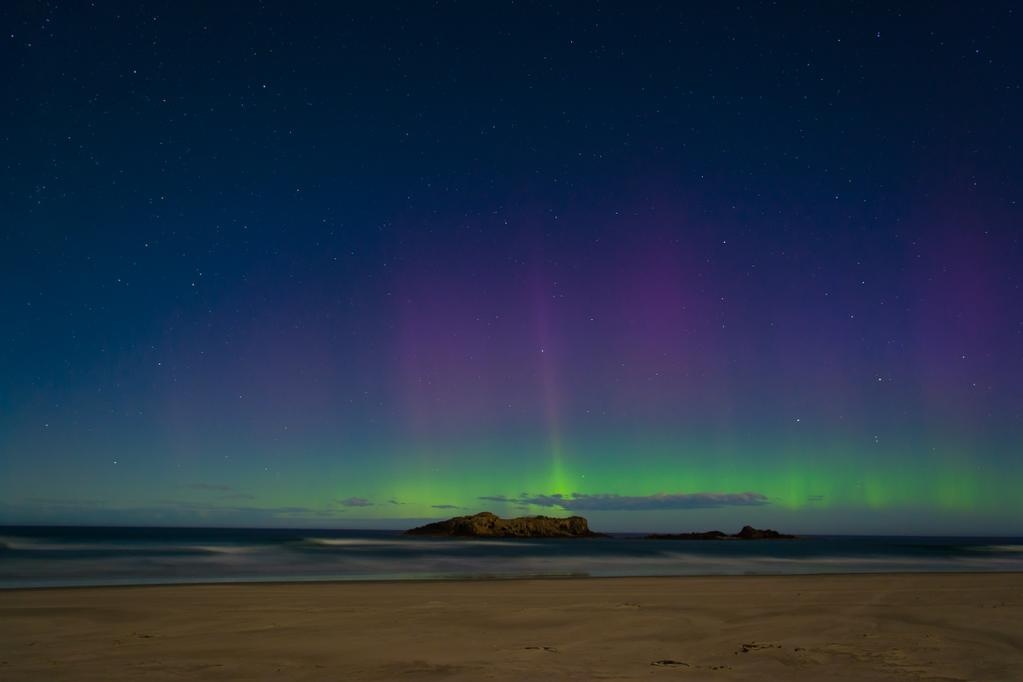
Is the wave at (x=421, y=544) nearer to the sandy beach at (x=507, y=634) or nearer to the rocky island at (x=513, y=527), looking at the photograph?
the rocky island at (x=513, y=527)

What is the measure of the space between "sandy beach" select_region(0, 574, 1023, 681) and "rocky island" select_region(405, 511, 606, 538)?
86339 millimetres

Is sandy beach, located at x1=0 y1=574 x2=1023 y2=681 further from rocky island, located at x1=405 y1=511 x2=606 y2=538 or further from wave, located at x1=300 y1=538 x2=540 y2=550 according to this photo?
rocky island, located at x1=405 y1=511 x2=606 y2=538

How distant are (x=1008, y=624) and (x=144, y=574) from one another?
2681 centimetres

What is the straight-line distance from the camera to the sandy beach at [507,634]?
8.66 meters

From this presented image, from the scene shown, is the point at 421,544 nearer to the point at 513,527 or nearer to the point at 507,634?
the point at 513,527

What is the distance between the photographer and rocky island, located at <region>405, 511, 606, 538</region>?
10369 cm

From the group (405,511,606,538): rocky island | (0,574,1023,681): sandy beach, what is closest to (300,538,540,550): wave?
(405,511,606,538): rocky island

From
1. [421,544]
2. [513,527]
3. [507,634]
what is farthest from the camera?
[513,527]

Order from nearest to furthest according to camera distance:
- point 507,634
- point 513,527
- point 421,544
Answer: point 507,634 → point 421,544 → point 513,527

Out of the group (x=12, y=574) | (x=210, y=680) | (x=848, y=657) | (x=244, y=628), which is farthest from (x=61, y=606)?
(x=12, y=574)

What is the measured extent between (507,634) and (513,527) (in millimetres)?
94867

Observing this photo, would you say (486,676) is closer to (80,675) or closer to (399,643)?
(399,643)

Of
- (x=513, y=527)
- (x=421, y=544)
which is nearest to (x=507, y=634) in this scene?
(x=421, y=544)

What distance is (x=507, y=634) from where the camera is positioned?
37.6ft
